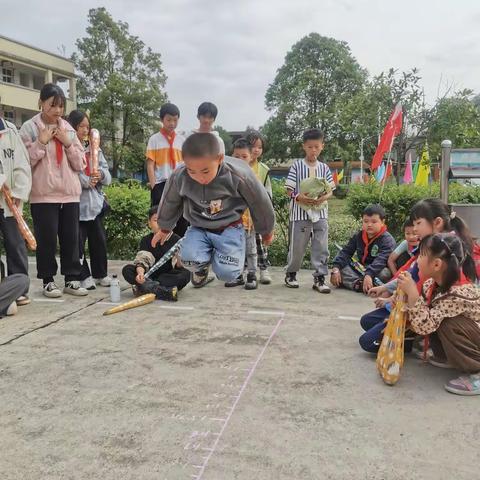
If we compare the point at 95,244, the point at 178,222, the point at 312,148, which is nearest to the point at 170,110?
the point at 178,222

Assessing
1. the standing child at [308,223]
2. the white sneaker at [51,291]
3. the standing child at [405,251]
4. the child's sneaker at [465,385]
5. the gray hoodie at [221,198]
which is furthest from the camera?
the standing child at [308,223]

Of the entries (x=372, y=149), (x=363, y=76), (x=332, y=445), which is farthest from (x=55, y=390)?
(x=363, y=76)

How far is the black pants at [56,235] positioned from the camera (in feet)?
14.9

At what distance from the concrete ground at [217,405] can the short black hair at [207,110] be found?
1922mm

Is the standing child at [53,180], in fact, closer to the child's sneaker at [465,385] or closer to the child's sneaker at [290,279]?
the child's sneaker at [290,279]

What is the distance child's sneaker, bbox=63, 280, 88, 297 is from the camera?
4.71 meters

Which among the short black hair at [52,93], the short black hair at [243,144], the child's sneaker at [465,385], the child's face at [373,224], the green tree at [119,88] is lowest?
the child's sneaker at [465,385]

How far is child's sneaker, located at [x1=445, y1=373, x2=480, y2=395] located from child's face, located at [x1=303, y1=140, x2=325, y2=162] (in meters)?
2.78

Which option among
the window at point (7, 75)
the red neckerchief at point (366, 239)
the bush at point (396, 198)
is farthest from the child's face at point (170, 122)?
the window at point (7, 75)

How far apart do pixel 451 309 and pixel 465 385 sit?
1.32ft

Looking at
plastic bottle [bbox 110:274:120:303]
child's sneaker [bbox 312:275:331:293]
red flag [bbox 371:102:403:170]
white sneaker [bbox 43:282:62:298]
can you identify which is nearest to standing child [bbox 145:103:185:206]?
plastic bottle [bbox 110:274:120:303]

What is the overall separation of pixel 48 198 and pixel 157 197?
1.11 metres

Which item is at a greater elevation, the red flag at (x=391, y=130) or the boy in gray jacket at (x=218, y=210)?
the red flag at (x=391, y=130)

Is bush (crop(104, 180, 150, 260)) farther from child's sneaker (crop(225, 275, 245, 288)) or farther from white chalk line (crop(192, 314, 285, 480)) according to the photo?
white chalk line (crop(192, 314, 285, 480))
